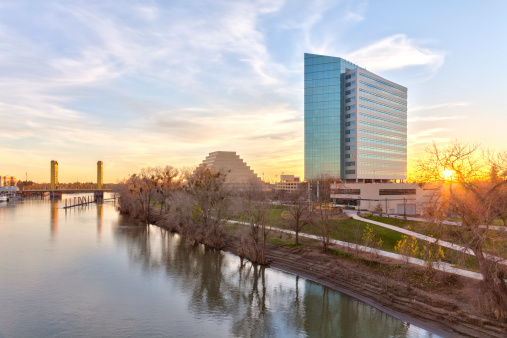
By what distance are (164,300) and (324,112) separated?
88602 mm

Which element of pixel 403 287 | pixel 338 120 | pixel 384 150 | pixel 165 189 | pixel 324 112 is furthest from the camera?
pixel 384 150

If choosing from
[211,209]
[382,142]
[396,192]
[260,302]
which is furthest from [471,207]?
[382,142]

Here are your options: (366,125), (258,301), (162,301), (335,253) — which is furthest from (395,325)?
(366,125)

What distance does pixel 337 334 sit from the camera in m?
21.4

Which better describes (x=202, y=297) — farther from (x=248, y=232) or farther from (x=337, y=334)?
(x=248, y=232)

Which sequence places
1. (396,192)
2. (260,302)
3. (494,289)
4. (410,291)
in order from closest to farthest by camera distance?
(494,289), (410,291), (260,302), (396,192)

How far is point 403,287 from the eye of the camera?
83.2 feet

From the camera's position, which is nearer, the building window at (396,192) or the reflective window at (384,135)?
the building window at (396,192)

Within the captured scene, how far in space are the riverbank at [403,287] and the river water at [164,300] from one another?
115 centimetres

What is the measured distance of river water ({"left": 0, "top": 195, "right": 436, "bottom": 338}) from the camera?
21.3m

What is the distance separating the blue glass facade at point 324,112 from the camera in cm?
10456

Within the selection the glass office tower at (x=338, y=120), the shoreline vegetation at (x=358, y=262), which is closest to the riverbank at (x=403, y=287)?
the shoreline vegetation at (x=358, y=262)

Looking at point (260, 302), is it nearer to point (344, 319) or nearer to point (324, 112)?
point (344, 319)

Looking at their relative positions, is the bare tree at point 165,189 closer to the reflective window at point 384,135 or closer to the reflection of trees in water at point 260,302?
the reflection of trees in water at point 260,302
